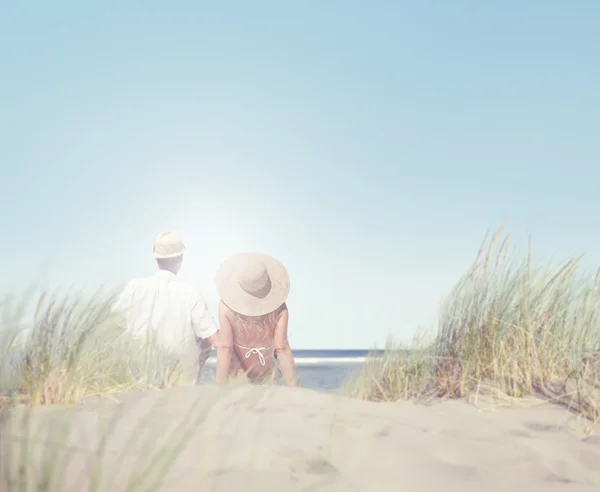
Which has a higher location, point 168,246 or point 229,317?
point 168,246

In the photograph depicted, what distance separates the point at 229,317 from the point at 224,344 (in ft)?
0.71

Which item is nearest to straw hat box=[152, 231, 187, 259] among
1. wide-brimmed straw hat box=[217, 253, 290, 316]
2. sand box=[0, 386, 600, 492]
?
wide-brimmed straw hat box=[217, 253, 290, 316]

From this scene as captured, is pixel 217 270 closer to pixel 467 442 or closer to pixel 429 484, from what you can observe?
pixel 467 442

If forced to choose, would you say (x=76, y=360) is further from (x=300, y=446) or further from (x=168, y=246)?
(x=168, y=246)

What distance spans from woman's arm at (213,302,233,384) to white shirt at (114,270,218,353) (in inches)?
9.1

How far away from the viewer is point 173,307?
5.18 m

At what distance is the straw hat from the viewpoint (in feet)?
18.0

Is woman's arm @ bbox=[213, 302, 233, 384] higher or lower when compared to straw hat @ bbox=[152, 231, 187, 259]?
lower

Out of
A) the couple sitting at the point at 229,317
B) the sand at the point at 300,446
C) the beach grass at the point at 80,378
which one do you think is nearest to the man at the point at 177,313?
the couple sitting at the point at 229,317

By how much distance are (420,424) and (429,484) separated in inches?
33.6

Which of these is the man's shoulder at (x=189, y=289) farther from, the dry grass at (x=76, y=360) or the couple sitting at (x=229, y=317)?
the dry grass at (x=76, y=360)

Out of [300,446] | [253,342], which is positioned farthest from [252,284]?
[300,446]

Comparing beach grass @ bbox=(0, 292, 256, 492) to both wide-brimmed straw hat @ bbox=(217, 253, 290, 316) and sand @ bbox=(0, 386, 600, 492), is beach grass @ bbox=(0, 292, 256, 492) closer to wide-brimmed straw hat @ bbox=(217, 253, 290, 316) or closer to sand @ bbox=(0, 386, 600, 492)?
sand @ bbox=(0, 386, 600, 492)

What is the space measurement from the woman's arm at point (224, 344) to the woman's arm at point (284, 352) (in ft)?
1.23
